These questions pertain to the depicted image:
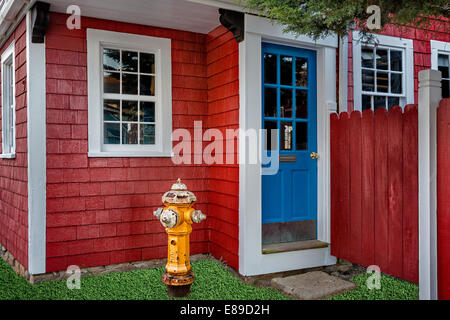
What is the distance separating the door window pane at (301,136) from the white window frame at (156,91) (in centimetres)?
160

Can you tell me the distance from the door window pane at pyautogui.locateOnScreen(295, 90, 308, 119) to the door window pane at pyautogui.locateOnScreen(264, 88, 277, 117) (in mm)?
315

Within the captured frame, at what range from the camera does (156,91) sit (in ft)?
16.4

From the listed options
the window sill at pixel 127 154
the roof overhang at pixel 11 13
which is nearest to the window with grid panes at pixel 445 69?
the window sill at pixel 127 154

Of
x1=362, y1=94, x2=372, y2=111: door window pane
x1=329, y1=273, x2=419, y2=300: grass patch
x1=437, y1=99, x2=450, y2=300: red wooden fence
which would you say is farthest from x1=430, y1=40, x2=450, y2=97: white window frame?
x1=329, y1=273, x2=419, y2=300: grass patch

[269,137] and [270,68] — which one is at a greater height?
[270,68]

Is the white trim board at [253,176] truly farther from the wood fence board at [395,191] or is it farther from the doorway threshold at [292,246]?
the wood fence board at [395,191]

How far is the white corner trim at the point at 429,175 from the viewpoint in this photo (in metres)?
3.31

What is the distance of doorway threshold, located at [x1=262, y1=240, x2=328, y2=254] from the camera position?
4495 millimetres

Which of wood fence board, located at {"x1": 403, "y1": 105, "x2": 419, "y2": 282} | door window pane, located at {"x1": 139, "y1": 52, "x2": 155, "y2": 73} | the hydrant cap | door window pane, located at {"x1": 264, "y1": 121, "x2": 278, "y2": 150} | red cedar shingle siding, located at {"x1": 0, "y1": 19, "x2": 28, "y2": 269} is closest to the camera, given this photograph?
wood fence board, located at {"x1": 403, "y1": 105, "x2": 419, "y2": 282}

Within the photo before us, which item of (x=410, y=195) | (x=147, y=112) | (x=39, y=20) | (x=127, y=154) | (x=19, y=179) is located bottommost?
(x=410, y=195)

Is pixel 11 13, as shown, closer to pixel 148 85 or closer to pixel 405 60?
pixel 148 85

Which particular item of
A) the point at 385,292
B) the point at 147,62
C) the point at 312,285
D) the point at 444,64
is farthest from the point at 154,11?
the point at 444,64

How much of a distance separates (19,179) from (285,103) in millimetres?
3385

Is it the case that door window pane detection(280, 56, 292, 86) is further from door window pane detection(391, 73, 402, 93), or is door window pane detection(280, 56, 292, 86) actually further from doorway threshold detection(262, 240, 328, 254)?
doorway threshold detection(262, 240, 328, 254)
